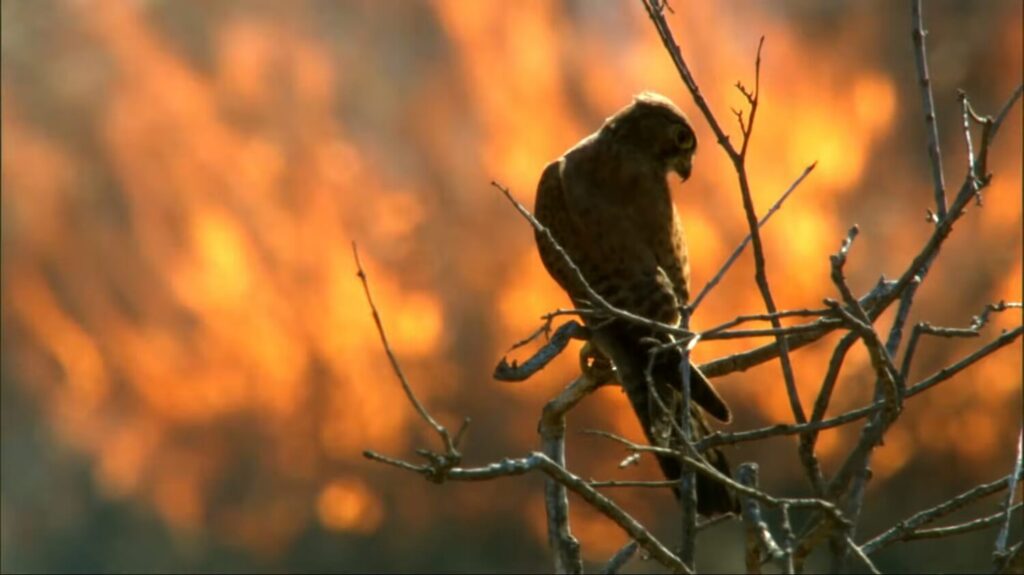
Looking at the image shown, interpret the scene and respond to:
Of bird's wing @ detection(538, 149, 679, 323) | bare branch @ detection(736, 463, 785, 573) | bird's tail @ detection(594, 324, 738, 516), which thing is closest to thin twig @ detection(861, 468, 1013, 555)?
bare branch @ detection(736, 463, 785, 573)

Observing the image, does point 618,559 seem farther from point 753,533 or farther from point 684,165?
point 684,165

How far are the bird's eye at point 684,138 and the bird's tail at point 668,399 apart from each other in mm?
395

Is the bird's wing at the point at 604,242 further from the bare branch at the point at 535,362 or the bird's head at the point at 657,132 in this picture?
the bare branch at the point at 535,362

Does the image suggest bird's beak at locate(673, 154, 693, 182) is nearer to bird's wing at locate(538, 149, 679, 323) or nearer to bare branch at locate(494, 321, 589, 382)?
bird's wing at locate(538, 149, 679, 323)

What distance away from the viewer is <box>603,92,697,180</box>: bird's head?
99.4 inches

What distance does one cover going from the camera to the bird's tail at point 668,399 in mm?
2039

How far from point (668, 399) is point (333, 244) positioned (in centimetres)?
94

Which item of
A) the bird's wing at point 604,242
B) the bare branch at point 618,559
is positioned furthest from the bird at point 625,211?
the bare branch at point 618,559

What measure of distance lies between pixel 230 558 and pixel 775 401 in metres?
1.09

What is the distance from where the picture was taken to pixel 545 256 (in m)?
2.54

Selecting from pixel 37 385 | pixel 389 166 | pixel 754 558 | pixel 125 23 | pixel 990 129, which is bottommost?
pixel 754 558

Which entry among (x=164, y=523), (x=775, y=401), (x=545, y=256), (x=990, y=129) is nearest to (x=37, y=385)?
(x=164, y=523)

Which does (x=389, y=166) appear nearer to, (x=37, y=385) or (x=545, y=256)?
(x=545, y=256)

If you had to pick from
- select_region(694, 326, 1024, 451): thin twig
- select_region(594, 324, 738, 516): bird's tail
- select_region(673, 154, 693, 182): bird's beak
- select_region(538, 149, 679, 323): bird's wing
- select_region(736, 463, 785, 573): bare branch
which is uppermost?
select_region(673, 154, 693, 182): bird's beak
